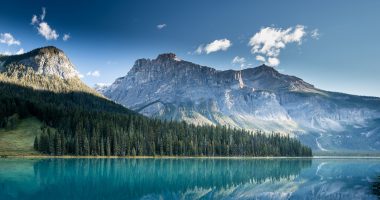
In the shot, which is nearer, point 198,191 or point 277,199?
point 277,199

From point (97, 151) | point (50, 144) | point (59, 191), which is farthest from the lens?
point (97, 151)

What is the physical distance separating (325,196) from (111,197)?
34.6 metres

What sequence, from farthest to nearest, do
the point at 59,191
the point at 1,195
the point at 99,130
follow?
the point at 99,130 < the point at 59,191 < the point at 1,195

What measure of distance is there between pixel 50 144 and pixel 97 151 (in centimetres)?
2140

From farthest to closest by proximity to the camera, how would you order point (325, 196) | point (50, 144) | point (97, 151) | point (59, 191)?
point (97, 151)
point (50, 144)
point (325, 196)
point (59, 191)

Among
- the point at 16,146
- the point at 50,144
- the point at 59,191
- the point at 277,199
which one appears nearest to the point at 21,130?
the point at 16,146

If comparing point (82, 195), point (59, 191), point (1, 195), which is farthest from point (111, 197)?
point (1, 195)

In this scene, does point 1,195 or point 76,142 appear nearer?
point 1,195

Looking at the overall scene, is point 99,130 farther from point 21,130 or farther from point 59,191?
point 59,191

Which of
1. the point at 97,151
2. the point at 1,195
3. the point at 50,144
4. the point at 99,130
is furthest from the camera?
the point at 99,130

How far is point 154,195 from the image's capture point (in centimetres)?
5853

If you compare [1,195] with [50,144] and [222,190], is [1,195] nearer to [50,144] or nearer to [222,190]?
[222,190]

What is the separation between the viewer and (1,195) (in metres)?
51.0

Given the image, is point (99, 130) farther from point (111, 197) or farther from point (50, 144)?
point (111, 197)
